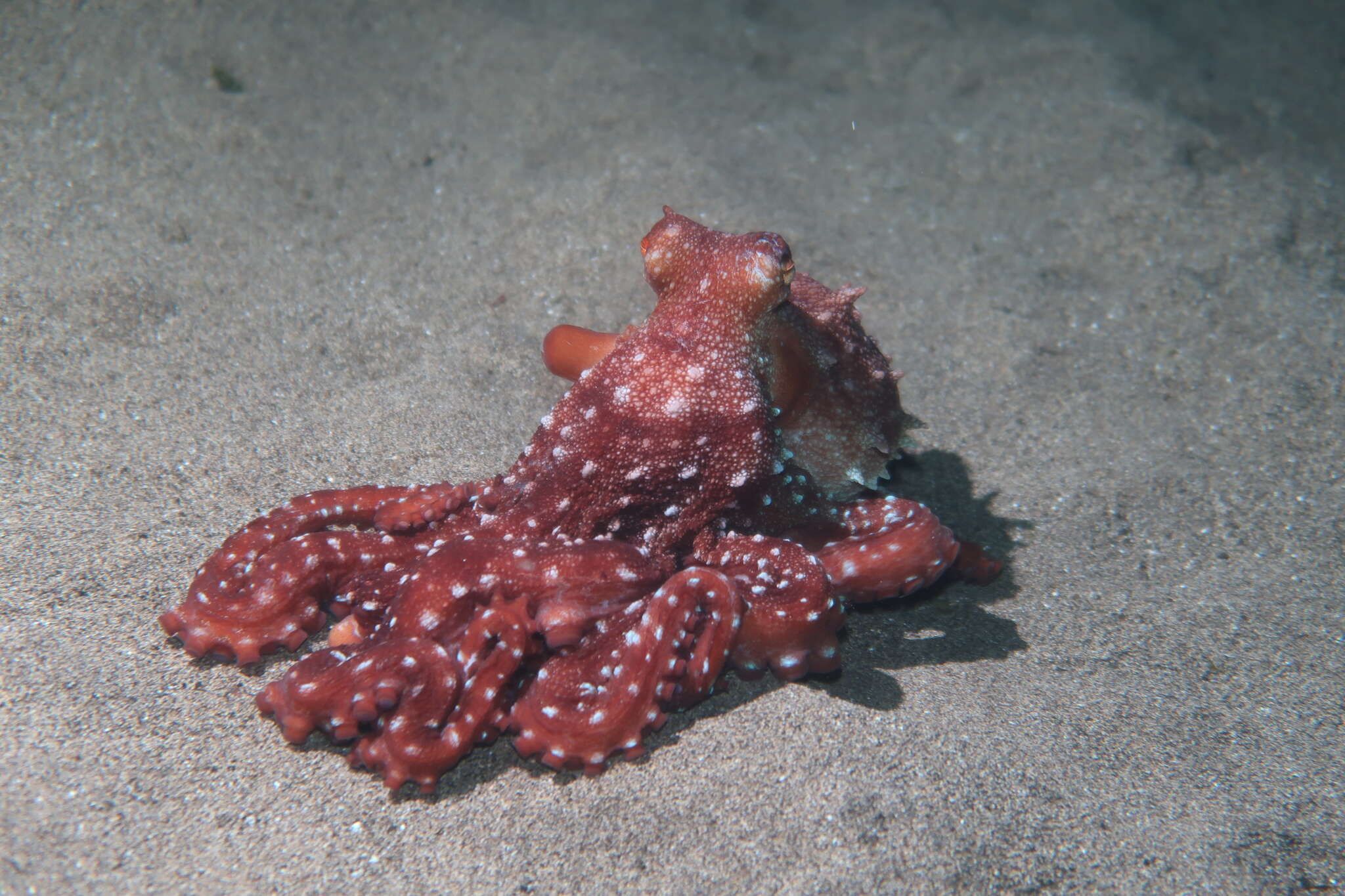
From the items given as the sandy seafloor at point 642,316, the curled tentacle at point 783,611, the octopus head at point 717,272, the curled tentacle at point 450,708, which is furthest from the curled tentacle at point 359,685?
the octopus head at point 717,272

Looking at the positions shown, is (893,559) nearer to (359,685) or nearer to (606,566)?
(606,566)

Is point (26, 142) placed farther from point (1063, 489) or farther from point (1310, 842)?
point (1310, 842)

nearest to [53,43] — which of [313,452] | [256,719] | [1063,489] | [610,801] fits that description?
[313,452]

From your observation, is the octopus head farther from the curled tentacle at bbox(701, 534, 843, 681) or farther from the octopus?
the curled tentacle at bbox(701, 534, 843, 681)

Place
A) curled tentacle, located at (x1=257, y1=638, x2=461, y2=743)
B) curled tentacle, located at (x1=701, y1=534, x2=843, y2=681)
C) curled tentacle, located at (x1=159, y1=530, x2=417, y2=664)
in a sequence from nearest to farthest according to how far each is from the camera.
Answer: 1. curled tentacle, located at (x1=257, y1=638, x2=461, y2=743)
2. curled tentacle, located at (x1=701, y1=534, x2=843, y2=681)
3. curled tentacle, located at (x1=159, y1=530, x2=417, y2=664)

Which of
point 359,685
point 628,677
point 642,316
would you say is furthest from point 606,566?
point 642,316

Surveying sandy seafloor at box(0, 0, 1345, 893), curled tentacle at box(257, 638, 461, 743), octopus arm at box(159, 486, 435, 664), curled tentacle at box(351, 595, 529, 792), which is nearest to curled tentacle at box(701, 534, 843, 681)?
sandy seafloor at box(0, 0, 1345, 893)
